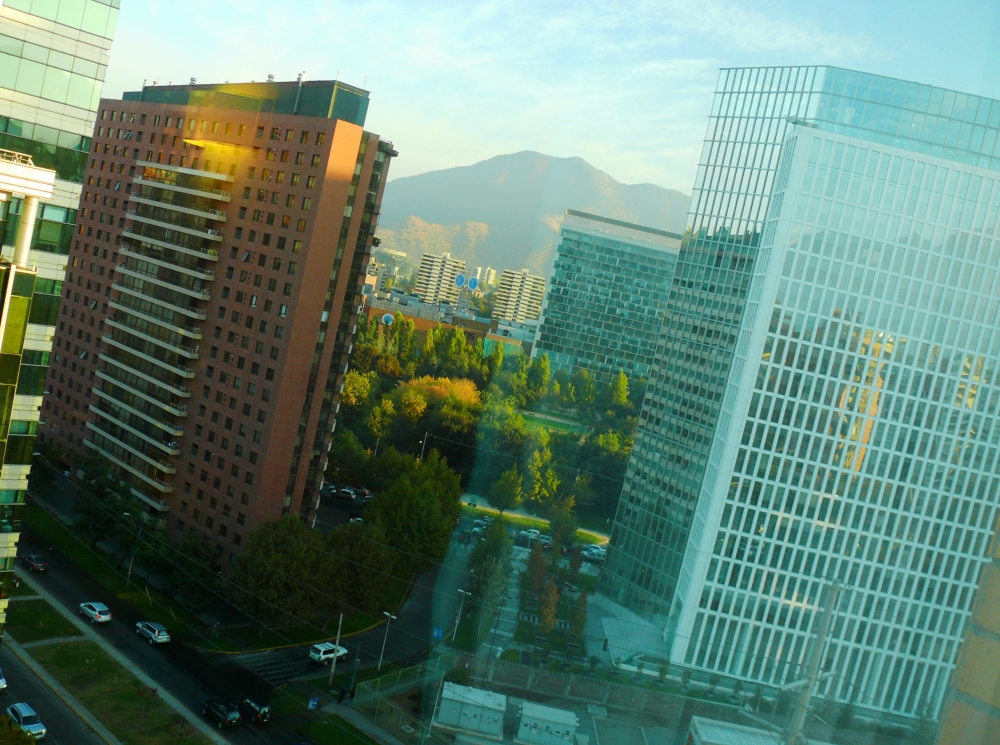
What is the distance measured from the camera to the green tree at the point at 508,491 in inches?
343

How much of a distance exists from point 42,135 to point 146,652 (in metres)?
3.92

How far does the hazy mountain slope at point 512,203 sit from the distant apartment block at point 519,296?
721mm

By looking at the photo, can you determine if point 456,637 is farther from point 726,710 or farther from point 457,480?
point 726,710

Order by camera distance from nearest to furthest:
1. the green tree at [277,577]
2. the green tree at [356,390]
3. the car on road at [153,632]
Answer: the car on road at [153,632] < the green tree at [277,577] < the green tree at [356,390]

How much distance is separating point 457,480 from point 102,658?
4148 millimetres

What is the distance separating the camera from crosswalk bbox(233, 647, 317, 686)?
596 centimetres

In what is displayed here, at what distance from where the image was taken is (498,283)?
8.87 metres

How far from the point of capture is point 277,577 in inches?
250

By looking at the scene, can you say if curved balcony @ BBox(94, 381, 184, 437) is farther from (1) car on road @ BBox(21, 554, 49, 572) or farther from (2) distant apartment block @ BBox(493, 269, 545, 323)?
(2) distant apartment block @ BBox(493, 269, 545, 323)

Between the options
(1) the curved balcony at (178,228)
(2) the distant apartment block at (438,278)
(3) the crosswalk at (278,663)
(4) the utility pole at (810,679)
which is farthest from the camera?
(2) the distant apartment block at (438,278)

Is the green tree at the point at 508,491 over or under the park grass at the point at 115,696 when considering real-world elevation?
over

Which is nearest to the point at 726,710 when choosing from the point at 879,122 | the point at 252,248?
the point at 879,122

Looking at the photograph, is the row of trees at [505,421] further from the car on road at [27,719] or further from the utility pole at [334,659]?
the car on road at [27,719]

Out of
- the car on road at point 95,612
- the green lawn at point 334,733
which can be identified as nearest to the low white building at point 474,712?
the green lawn at point 334,733
